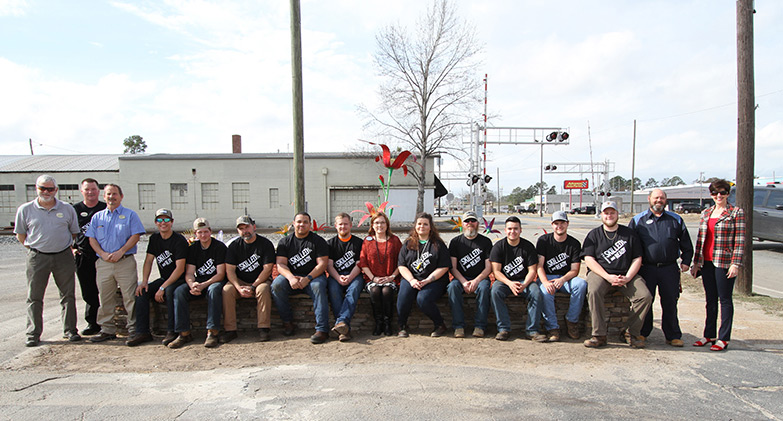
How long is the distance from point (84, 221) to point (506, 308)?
5.29 meters

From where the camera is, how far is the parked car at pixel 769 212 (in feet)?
38.9

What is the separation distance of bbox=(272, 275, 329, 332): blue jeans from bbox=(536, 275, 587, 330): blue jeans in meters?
2.52

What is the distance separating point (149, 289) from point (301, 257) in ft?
6.00

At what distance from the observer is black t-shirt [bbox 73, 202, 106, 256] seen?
5.07m

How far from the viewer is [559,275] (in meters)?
4.95

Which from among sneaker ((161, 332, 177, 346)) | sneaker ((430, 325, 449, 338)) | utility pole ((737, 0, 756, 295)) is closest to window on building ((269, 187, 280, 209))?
sneaker ((161, 332, 177, 346))

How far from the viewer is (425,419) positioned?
3027 millimetres

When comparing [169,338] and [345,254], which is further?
[345,254]

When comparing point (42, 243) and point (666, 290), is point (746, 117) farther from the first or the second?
point (42, 243)

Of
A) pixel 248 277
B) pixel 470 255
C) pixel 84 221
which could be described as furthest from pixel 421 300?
pixel 84 221

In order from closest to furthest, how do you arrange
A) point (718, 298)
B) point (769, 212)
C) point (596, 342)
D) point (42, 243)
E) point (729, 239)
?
point (729, 239) < point (596, 342) < point (718, 298) < point (42, 243) < point (769, 212)

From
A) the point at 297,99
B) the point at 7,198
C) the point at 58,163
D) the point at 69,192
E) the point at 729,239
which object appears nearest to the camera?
the point at 729,239

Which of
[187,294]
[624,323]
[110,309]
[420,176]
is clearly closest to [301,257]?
[187,294]

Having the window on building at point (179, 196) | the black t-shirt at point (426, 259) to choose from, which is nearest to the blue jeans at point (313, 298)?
the black t-shirt at point (426, 259)
